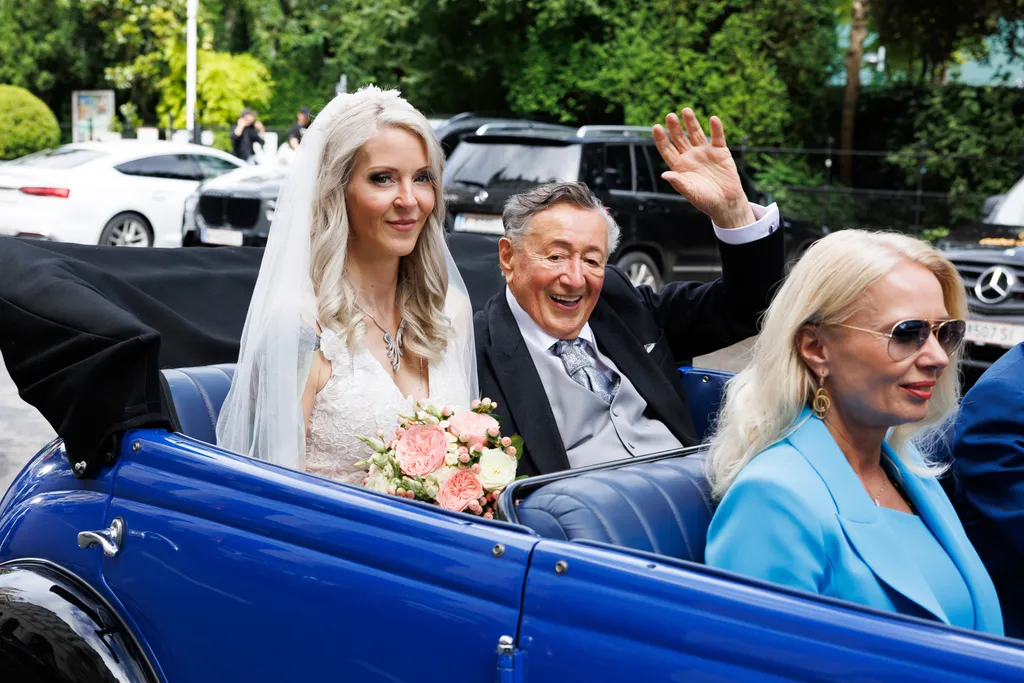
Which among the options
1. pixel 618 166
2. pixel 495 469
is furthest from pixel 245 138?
pixel 495 469

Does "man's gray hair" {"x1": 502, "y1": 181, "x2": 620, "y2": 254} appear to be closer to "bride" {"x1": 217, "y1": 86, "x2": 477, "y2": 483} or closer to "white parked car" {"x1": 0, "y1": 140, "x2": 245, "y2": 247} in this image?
"bride" {"x1": 217, "y1": 86, "x2": 477, "y2": 483}

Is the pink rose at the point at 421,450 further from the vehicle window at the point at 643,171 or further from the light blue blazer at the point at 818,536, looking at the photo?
the vehicle window at the point at 643,171

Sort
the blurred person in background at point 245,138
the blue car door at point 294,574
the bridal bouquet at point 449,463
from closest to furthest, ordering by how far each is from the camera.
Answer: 1. the blue car door at point 294,574
2. the bridal bouquet at point 449,463
3. the blurred person in background at point 245,138

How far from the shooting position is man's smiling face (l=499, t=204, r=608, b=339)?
3682 mm

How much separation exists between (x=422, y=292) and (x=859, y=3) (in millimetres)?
20351

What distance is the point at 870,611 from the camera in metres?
1.74

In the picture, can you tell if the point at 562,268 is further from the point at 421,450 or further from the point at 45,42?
the point at 45,42

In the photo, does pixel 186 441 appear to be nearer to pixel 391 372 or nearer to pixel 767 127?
pixel 391 372

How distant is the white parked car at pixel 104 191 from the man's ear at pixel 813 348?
1215 cm

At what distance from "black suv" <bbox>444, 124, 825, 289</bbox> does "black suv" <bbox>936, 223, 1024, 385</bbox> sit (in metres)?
2.63

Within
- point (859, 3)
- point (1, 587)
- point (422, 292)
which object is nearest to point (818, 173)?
point (859, 3)

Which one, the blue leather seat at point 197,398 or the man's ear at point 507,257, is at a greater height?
the man's ear at point 507,257

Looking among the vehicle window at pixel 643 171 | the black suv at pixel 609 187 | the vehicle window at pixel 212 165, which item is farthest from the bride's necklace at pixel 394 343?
the vehicle window at pixel 212 165

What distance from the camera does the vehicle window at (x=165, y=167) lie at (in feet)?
50.8
